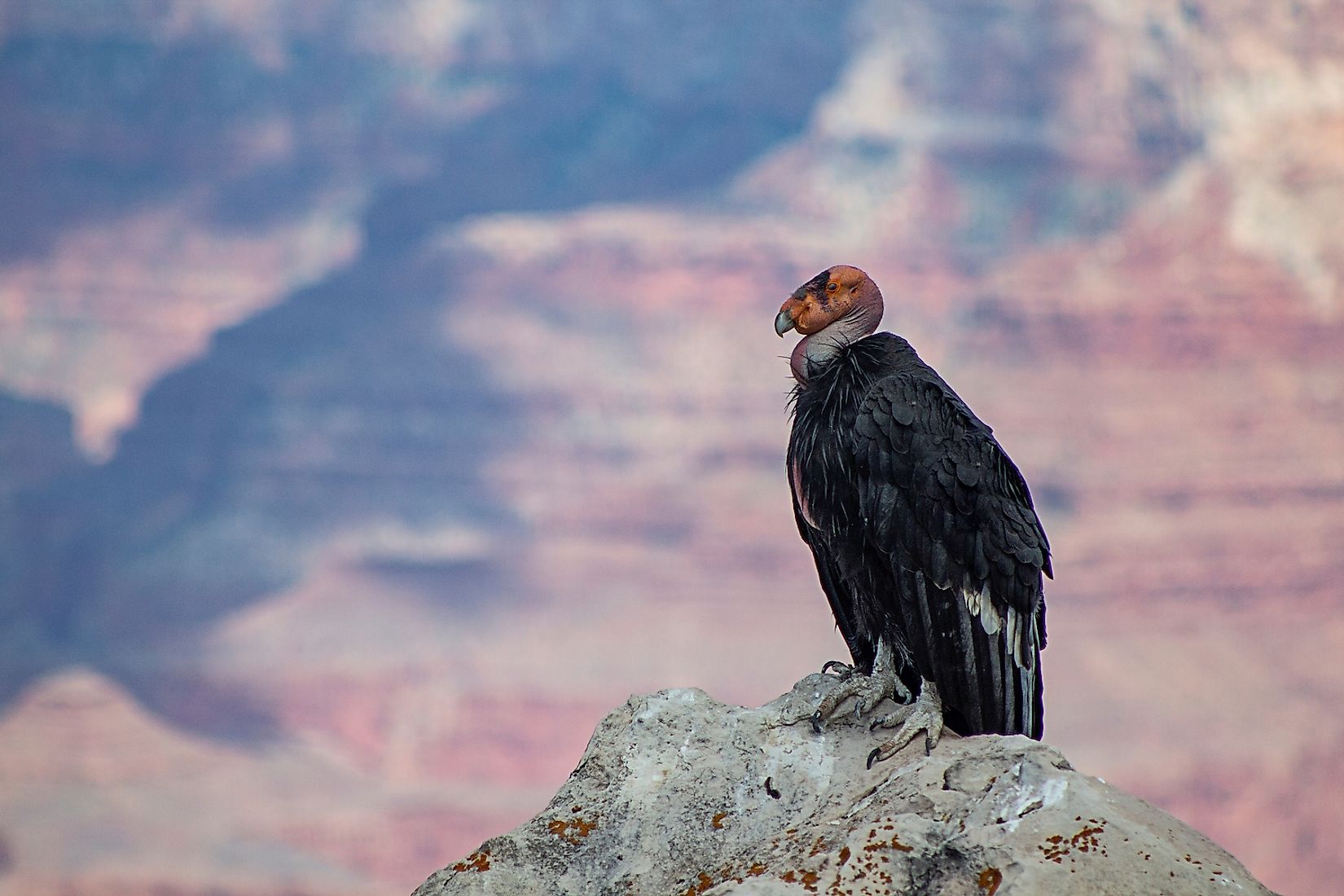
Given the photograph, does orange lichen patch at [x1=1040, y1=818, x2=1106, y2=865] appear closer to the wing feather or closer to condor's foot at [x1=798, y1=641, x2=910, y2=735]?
condor's foot at [x1=798, y1=641, x2=910, y2=735]

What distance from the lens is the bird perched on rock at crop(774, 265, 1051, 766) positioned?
629 centimetres

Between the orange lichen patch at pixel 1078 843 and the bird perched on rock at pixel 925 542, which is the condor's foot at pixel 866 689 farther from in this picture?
the orange lichen patch at pixel 1078 843

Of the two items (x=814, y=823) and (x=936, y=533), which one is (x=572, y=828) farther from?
(x=936, y=533)

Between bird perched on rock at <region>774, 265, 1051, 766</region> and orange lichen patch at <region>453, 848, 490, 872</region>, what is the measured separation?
1601 millimetres

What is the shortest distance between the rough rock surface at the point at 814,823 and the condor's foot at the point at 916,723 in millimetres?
57

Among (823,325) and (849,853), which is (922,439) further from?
(849,853)

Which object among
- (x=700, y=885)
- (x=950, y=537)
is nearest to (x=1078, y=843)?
(x=700, y=885)

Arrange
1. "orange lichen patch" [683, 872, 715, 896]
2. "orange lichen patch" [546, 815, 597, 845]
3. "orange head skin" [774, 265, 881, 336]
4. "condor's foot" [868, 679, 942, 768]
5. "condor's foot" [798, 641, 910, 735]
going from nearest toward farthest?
"orange lichen patch" [683, 872, 715, 896] < "orange lichen patch" [546, 815, 597, 845] < "condor's foot" [868, 679, 942, 768] < "condor's foot" [798, 641, 910, 735] < "orange head skin" [774, 265, 881, 336]

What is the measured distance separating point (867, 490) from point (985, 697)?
1143mm

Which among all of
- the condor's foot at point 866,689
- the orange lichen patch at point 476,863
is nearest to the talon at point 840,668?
the condor's foot at point 866,689

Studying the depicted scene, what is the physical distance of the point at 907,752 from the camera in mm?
5797

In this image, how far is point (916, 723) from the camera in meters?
5.94

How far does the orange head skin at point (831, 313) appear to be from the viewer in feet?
22.7

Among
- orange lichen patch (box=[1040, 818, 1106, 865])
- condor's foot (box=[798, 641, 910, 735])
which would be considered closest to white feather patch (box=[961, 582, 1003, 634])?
condor's foot (box=[798, 641, 910, 735])
